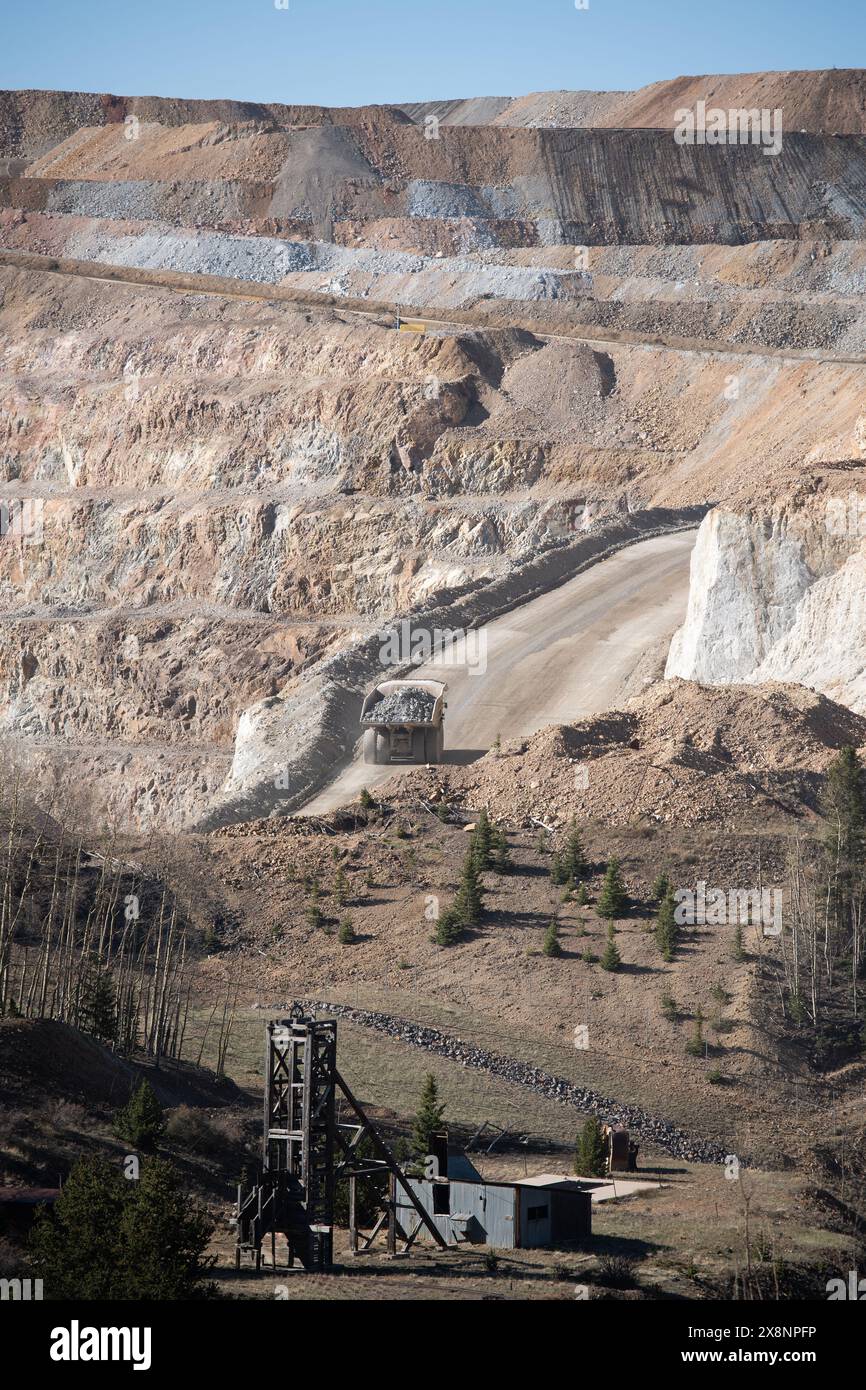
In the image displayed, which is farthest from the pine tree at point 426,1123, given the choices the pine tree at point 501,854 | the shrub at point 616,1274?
the pine tree at point 501,854

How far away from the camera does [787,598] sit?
4794 cm

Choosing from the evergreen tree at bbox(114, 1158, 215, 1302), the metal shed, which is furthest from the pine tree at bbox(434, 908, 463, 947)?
the evergreen tree at bbox(114, 1158, 215, 1302)

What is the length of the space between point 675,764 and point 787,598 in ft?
28.3

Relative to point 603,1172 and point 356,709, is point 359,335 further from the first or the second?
point 603,1172

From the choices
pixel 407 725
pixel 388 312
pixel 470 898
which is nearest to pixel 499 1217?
pixel 470 898

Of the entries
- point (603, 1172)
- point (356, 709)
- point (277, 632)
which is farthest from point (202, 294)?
point (603, 1172)

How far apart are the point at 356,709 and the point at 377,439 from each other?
26786 mm

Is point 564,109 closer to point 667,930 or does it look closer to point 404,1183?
point 667,930

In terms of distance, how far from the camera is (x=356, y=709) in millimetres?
53688

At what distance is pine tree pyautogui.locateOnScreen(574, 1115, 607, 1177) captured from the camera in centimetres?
2741

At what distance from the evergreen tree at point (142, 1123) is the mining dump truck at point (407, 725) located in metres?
23.2

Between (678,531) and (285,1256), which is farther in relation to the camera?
(678,531)

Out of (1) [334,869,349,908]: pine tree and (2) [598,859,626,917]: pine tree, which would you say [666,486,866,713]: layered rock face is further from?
(1) [334,869,349,908]: pine tree

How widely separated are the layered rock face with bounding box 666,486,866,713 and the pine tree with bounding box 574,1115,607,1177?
2045 cm
